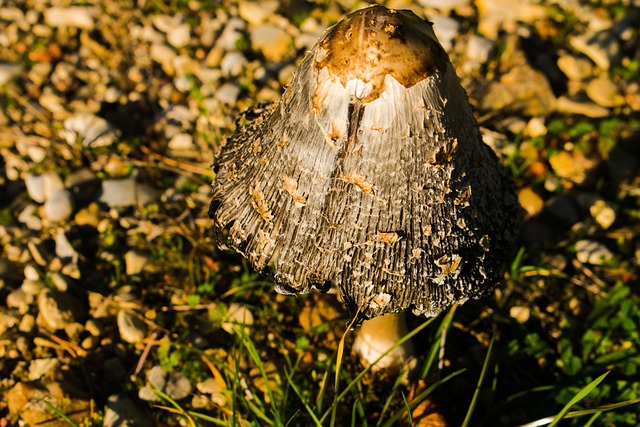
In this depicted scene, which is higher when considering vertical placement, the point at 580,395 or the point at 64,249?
the point at 580,395

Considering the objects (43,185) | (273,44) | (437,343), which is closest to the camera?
(437,343)

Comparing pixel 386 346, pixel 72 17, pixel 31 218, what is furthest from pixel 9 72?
pixel 386 346

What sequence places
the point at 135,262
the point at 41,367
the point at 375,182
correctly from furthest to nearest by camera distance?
1. the point at 135,262
2. the point at 41,367
3. the point at 375,182

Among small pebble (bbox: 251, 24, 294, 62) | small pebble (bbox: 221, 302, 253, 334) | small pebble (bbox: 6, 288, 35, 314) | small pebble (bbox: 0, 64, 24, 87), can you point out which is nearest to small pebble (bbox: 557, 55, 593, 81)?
small pebble (bbox: 251, 24, 294, 62)

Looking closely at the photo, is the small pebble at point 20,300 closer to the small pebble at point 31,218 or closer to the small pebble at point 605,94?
the small pebble at point 31,218

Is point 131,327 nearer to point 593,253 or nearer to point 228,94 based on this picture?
point 228,94

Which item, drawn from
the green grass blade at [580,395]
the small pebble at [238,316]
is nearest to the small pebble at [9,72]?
the small pebble at [238,316]

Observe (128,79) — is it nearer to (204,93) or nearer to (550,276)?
(204,93)
